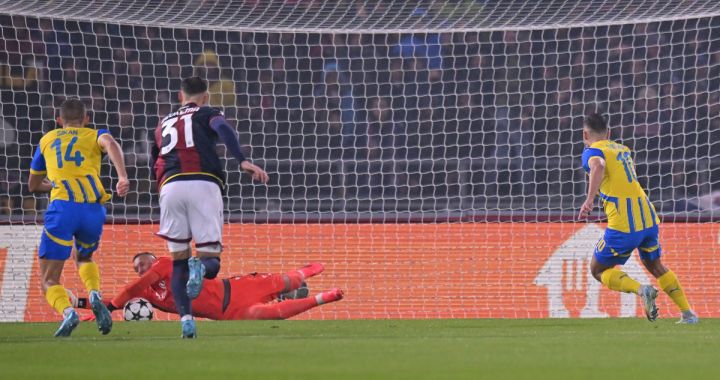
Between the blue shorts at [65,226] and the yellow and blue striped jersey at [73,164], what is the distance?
0.06 metres

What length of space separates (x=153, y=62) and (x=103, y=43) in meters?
0.60

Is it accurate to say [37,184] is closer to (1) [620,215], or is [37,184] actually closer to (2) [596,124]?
(2) [596,124]

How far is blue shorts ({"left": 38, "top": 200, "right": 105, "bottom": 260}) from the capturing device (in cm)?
812

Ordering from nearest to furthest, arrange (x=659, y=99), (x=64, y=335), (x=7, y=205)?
(x=64, y=335) → (x=7, y=205) → (x=659, y=99)

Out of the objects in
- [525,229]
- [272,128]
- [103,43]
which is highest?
[103,43]


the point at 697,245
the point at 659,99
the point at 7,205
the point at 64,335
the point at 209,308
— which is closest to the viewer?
the point at 64,335

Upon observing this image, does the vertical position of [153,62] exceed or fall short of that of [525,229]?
it exceeds it

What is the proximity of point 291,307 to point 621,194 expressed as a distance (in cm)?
279

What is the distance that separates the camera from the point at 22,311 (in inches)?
468

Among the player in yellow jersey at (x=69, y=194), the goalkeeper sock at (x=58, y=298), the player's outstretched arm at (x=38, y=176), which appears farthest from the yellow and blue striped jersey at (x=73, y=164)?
the goalkeeper sock at (x=58, y=298)

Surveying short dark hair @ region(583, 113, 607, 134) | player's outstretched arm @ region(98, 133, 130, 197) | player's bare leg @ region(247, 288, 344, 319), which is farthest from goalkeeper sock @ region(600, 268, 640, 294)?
player's outstretched arm @ region(98, 133, 130, 197)

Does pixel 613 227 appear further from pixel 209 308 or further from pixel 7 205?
pixel 7 205

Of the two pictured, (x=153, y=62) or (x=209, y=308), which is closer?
(x=209, y=308)

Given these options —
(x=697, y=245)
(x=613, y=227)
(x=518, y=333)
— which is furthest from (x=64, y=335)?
(x=697, y=245)
